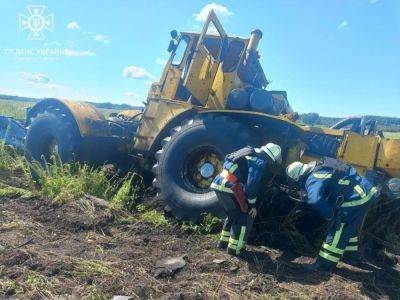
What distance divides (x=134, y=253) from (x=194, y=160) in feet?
6.38

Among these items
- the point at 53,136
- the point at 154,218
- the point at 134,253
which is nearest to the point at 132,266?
the point at 134,253

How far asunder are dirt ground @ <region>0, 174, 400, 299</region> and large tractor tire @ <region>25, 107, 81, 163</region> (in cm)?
137

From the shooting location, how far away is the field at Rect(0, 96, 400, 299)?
375cm

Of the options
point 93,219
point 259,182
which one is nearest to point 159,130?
point 93,219

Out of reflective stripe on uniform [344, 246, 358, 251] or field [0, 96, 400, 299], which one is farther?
reflective stripe on uniform [344, 246, 358, 251]

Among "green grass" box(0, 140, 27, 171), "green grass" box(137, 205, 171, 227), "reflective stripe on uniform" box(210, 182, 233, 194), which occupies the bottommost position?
"green grass" box(0, 140, 27, 171)

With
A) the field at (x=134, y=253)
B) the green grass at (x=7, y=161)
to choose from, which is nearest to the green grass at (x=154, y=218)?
the field at (x=134, y=253)

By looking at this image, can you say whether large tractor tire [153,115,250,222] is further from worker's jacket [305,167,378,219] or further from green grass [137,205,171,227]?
worker's jacket [305,167,378,219]

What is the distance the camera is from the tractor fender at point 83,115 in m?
6.91

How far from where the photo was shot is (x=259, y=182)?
A: 4.88 m

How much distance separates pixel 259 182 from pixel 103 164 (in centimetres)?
331

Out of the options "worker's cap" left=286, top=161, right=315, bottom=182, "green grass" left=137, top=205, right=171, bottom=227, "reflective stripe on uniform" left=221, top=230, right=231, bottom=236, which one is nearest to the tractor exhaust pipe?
"worker's cap" left=286, top=161, right=315, bottom=182

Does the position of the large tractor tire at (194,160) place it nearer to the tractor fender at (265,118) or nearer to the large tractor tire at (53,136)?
the tractor fender at (265,118)

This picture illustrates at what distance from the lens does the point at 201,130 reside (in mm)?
5879
